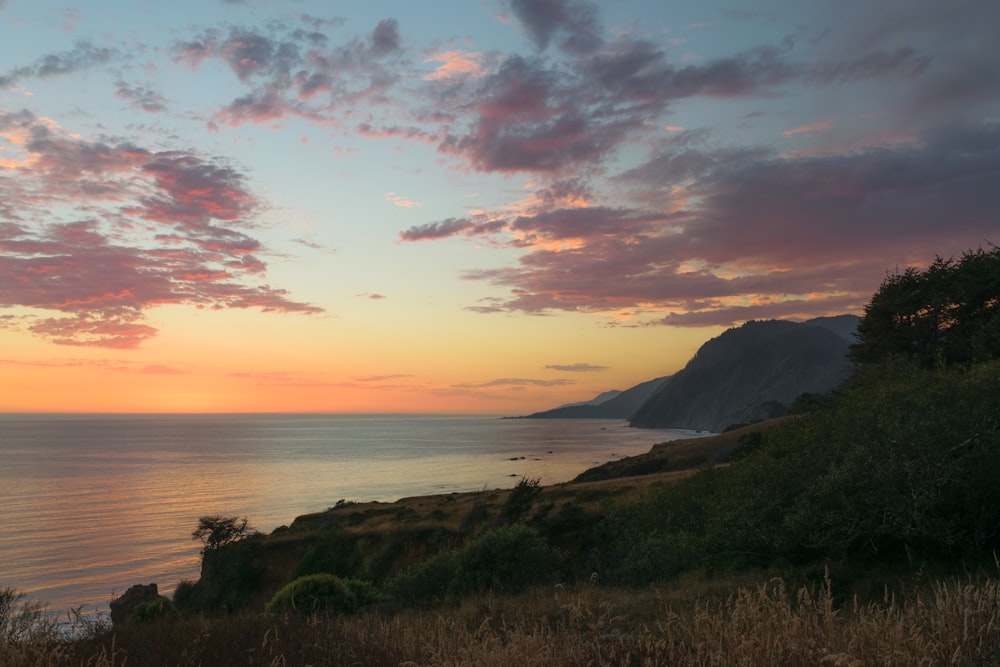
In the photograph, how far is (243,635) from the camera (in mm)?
8789

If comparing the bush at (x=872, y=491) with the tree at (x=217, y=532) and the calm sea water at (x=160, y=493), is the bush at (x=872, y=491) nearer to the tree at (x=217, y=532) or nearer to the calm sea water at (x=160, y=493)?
the tree at (x=217, y=532)

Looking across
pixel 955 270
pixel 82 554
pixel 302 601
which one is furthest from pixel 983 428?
pixel 82 554

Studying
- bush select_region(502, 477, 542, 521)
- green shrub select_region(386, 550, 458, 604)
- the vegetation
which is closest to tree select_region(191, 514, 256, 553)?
the vegetation

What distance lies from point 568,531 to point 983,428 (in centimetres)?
2356

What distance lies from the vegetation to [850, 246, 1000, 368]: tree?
13143 millimetres

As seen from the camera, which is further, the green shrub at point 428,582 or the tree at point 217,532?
the tree at point 217,532

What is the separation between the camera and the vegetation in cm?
700

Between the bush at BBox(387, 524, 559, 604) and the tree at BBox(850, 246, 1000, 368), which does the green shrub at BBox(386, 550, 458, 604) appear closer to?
the bush at BBox(387, 524, 559, 604)

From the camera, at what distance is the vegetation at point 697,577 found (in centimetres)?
700

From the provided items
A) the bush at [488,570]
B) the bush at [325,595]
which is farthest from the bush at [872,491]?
the bush at [325,595]

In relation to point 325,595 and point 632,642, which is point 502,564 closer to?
point 325,595

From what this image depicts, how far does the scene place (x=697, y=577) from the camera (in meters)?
19.7

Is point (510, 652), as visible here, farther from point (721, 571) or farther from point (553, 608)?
point (721, 571)

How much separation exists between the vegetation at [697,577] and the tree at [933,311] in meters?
13.1
